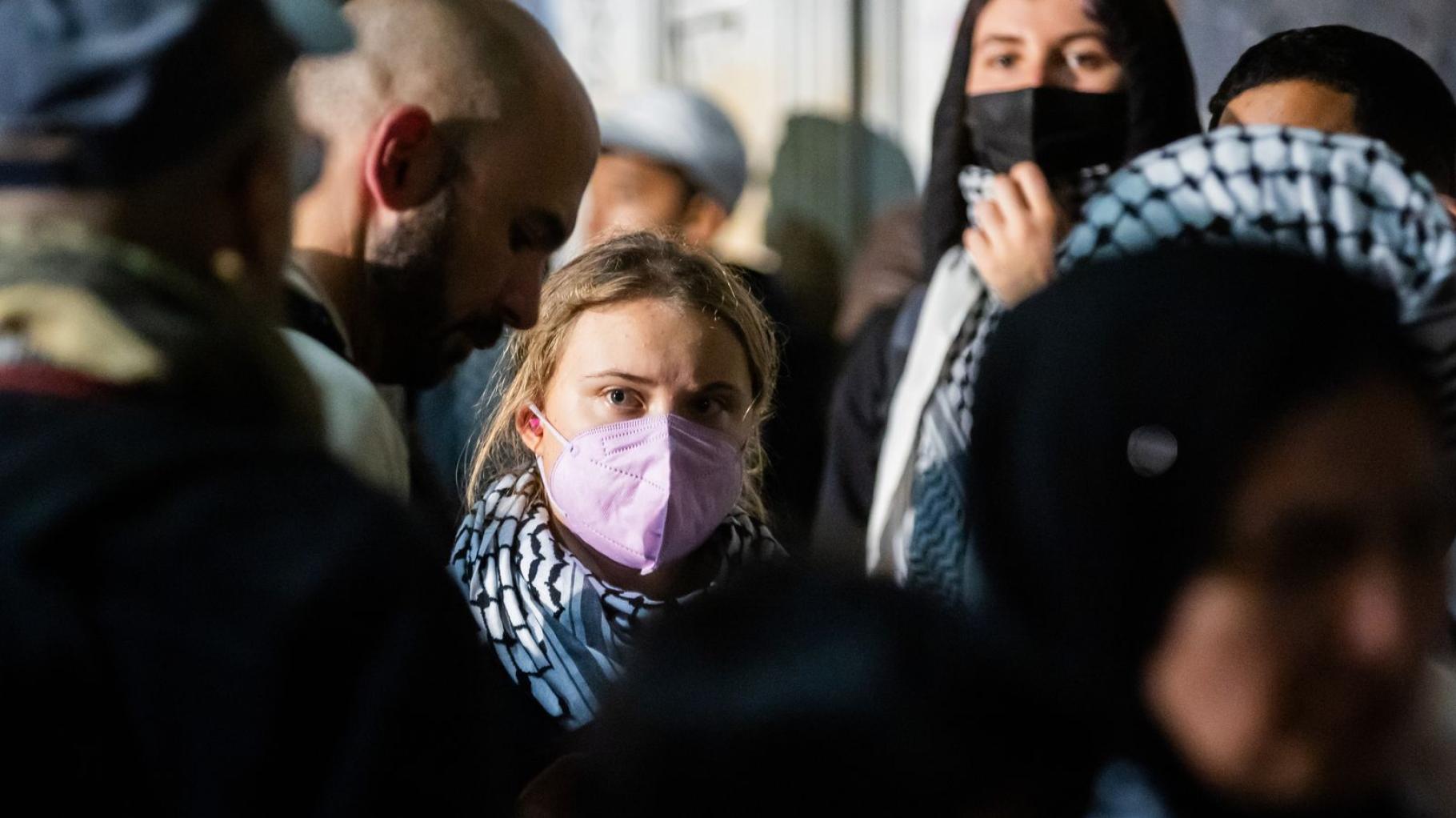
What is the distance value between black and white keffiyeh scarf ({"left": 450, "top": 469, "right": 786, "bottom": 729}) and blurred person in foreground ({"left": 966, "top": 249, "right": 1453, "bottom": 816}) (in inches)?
46.6

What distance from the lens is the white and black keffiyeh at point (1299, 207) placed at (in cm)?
208

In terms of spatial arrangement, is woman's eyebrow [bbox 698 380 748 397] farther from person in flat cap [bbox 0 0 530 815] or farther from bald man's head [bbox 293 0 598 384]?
person in flat cap [bbox 0 0 530 815]

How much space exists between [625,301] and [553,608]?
51cm

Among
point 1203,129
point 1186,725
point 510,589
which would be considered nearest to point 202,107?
point 1186,725

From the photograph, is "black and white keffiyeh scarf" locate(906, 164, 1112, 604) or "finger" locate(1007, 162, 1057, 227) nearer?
"black and white keffiyeh scarf" locate(906, 164, 1112, 604)

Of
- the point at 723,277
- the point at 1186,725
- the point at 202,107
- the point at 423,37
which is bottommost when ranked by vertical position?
the point at 723,277

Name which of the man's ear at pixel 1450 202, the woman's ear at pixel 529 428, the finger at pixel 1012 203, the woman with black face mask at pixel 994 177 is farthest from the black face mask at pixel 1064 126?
the woman's ear at pixel 529 428

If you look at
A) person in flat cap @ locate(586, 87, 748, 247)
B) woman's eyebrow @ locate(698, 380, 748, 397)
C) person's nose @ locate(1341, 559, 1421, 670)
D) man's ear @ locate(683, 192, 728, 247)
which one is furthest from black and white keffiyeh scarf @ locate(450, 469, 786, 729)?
man's ear @ locate(683, 192, 728, 247)

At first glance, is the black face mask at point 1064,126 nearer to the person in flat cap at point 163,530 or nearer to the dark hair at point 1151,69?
the dark hair at point 1151,69

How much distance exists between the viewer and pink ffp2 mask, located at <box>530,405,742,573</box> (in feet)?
8.75

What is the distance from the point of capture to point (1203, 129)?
2842 millimetres

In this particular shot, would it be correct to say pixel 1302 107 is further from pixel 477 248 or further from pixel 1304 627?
pixel 1304 627

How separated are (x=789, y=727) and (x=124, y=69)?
0.72 m

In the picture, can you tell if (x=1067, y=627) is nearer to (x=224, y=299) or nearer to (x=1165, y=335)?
(x=1165, y=335)
